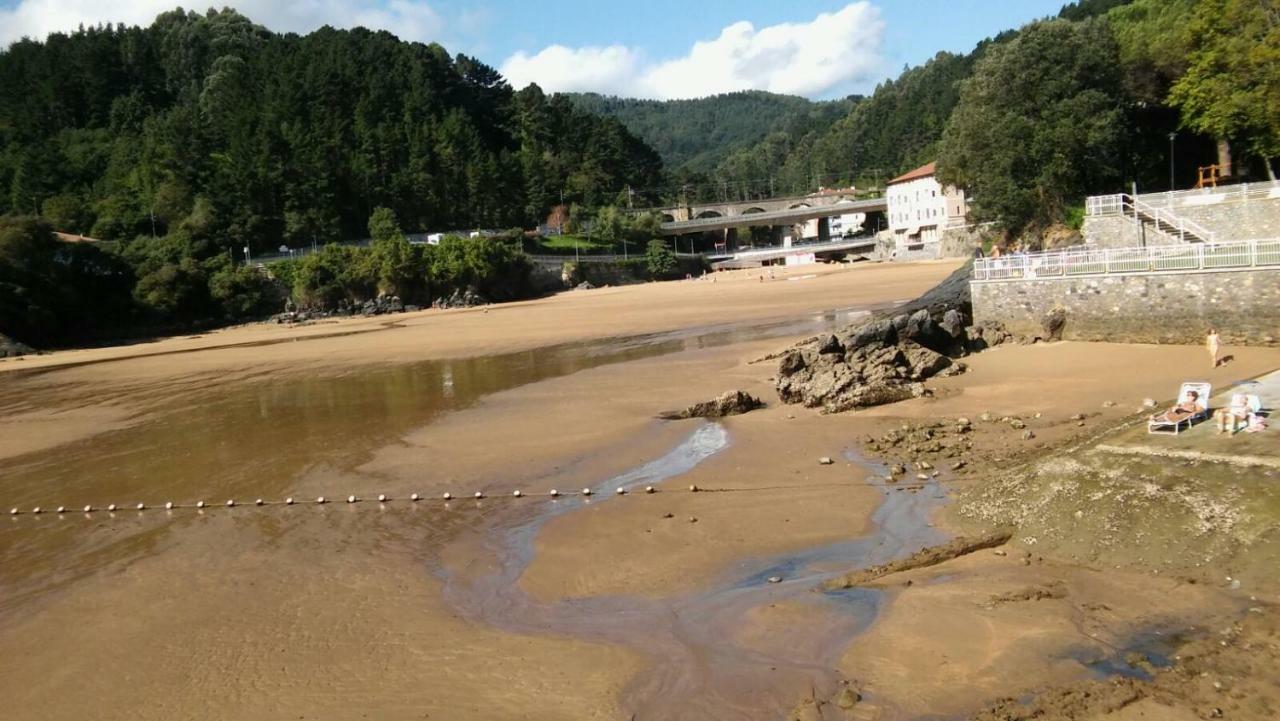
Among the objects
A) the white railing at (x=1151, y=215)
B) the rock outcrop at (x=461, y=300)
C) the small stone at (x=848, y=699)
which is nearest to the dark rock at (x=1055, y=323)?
the white railing at (x=1151, y=215)

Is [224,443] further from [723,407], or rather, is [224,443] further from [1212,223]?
[1212,223]

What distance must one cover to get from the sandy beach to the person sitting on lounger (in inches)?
79.6

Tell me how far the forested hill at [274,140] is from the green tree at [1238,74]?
3138 inches

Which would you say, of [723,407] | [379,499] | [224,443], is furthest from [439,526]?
[224,443]

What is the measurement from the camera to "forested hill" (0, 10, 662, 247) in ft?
296

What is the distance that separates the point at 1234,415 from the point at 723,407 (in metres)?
10.9

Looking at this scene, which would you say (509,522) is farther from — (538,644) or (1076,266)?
(1076,266)

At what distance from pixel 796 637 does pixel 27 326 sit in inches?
2748

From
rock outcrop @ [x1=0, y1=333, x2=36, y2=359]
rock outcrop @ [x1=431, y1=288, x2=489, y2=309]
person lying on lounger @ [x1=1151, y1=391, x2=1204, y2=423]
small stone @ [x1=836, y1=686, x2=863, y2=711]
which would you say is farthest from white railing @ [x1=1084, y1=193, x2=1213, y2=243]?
rock outcrop @ [x1=0, y1=333, x2=36, y2=359]

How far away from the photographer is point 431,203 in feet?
341

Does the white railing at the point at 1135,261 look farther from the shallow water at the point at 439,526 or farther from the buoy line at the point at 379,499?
the buoy line at the point at 379,499

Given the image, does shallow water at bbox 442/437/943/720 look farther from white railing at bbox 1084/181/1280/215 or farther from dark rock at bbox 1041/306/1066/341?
white railing at bbox 1084/181/1280/215

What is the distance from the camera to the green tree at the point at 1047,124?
47062 millimetres

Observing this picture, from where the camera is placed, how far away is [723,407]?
20.4 meters
